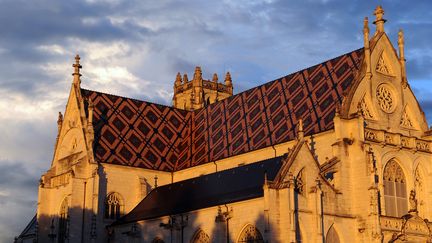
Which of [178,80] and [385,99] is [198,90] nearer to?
[178,80]

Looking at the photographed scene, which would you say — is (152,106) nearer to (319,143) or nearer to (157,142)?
(157,142)

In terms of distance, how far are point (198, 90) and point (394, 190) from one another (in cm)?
3943

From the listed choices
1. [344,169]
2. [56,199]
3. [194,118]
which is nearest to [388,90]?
[344,169]

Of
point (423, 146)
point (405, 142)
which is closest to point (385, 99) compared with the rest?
point (405, 142)

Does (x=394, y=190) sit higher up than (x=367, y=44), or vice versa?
(x=367, y=44)

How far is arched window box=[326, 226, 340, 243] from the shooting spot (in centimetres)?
4628

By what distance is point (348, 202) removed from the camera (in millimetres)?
48188

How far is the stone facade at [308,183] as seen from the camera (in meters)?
45.7

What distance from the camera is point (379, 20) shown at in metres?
54.3

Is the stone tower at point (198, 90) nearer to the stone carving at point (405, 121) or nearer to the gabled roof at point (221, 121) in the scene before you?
the gabled roof at point (221, 121)

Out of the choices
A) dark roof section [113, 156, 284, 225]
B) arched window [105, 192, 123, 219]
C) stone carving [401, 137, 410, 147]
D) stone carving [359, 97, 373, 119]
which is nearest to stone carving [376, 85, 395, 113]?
stone carving [359, 97, 373, 119]

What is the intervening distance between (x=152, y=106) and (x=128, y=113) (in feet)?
10.1

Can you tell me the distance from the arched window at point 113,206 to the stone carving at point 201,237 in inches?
A: 423

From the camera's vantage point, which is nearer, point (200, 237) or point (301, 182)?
point (301, 182)
